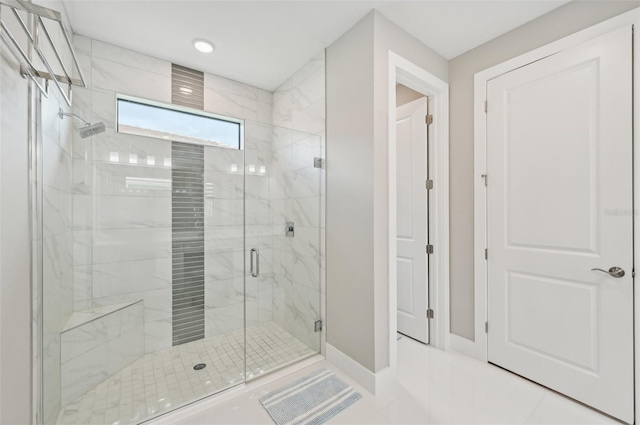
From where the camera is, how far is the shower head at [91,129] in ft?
5.80

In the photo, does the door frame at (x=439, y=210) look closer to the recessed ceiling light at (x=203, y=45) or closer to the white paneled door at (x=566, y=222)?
the white paneled door at (x=566, y=222)

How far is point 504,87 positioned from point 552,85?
12.0 inches

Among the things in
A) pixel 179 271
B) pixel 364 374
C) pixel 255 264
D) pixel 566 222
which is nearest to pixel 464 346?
pixel 364 374

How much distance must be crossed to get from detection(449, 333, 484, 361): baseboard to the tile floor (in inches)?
5.2

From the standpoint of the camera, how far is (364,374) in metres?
1.94

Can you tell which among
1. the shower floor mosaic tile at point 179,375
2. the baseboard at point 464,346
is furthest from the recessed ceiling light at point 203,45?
the baseboard at point 464,346

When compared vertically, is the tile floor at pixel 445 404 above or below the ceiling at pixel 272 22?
below

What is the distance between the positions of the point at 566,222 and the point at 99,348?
3.32 meters

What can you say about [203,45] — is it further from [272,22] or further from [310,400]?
[310,400]

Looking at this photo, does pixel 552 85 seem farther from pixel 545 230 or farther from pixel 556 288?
pixel 556 288

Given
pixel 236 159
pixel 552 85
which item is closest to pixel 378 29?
pixel 552 85

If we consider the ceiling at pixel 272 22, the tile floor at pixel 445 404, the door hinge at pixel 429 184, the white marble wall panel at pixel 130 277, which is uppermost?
the ceiling at pixel 272 22

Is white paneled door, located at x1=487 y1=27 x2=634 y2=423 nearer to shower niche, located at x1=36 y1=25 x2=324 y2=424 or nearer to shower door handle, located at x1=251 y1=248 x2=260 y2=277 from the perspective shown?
shower niche, located at x1=36 y1=25 x2=324 y2=424

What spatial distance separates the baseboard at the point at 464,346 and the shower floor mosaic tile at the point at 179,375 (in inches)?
49.6
